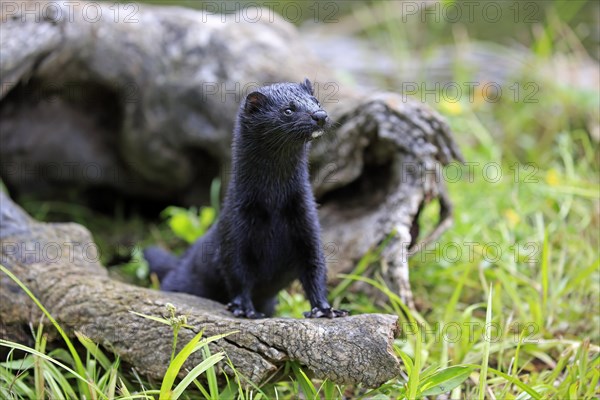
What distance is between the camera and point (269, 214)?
13.3 feet

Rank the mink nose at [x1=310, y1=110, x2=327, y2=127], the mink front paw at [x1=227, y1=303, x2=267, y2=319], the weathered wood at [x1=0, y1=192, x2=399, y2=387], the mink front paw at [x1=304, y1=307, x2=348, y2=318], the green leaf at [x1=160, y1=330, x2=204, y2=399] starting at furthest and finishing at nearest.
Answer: the mink front paw at [x1=227, y1=303, x2=267, y2=319] < the mink front paw at [x1=304, y1=307, x2=348, y2=318] < the mink nose at [x1=310, y1=110, x2=327, y2=127] < the weathered wood at [x1=0, y1=192, x2=399, y2=387] < the green leaf at [x1=160, y1=330, x2=204, y2=399]

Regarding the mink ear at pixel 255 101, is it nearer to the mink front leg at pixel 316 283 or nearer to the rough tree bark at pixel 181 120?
the mink front leg at pixel 316 283

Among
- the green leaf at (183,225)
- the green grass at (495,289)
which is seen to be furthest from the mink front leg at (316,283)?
the green leaf at (183,225)

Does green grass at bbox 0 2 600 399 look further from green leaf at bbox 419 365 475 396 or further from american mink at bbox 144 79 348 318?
american mink at bbox 144 79 348 318

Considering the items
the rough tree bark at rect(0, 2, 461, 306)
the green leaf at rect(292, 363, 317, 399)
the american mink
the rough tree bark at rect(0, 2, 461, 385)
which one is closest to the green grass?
the green leaf at rect(292, 363, 317, 399)

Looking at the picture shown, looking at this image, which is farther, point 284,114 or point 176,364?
point 284,114

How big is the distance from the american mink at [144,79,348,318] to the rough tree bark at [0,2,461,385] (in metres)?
0.31

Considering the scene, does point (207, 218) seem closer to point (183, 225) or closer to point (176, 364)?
point (183, 225)

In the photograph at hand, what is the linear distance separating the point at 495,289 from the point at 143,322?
2.27 m

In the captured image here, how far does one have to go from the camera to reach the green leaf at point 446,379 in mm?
3318

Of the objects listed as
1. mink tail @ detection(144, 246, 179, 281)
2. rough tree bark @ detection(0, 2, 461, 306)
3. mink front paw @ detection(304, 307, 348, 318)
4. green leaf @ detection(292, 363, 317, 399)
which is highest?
rough tree bark @ detection(0, 2, 461, 306)

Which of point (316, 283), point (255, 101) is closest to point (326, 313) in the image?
point (316, 283)

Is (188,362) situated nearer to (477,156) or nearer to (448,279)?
(448,279)

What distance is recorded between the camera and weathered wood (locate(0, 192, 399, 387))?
320cm
